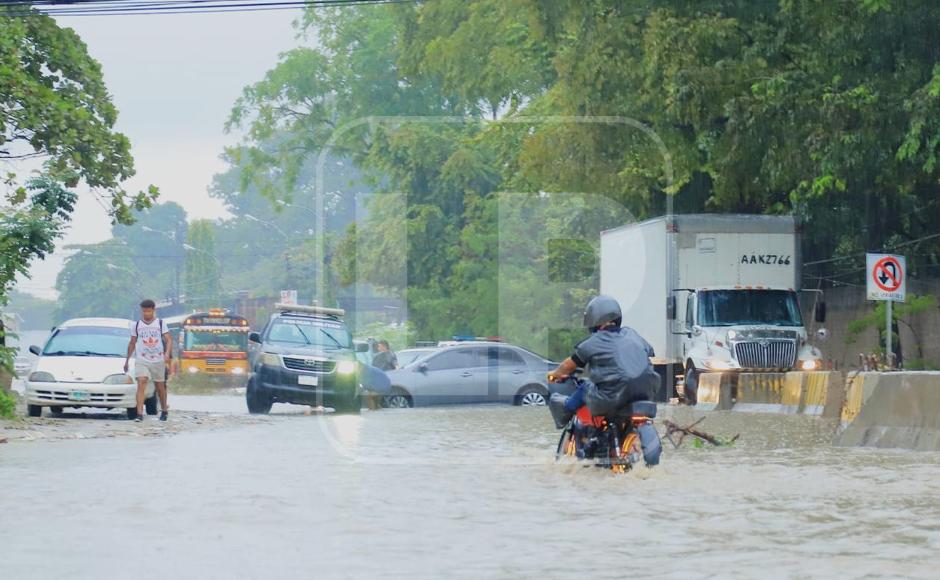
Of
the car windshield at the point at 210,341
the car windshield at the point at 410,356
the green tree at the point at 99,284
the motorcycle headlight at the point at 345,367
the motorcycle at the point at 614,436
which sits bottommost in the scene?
the motorcycle at the point at 614,436

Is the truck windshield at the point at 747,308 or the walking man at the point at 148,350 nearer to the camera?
the walking man at the point at 148,350

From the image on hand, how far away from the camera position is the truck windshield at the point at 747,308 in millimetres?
32125

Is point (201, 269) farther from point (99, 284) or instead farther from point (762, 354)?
point (762, 354)

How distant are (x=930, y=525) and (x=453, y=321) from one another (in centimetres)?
4690

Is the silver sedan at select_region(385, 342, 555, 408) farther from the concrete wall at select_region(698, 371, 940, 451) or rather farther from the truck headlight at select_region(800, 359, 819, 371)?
the concrete wall at select_region(698, 371, 940, 451)

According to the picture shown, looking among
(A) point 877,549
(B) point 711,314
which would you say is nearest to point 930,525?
(A) point 877,549

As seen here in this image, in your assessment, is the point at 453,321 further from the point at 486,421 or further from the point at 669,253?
the point at 486,421

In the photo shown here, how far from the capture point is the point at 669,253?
3234 centimetres

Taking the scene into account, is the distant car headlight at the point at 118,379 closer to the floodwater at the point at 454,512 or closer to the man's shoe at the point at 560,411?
the floodwater at the point at 454,512

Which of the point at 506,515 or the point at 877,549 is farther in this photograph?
the point at 506,515

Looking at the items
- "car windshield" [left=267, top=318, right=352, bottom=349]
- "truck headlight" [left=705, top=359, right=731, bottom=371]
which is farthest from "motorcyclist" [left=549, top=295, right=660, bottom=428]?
"truck headlight" [left=705, top=359, right=731, bottom=371]

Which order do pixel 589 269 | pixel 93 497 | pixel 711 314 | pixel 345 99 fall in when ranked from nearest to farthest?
1. pixel 93 497
2. pixel 711 314
3. pixel 589 269
4. pixel 345 99

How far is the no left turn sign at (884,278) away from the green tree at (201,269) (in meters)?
104

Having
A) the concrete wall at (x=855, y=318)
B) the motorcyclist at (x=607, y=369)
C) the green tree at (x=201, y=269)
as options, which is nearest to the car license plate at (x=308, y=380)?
the concrete wall at (x=855, y=318)
